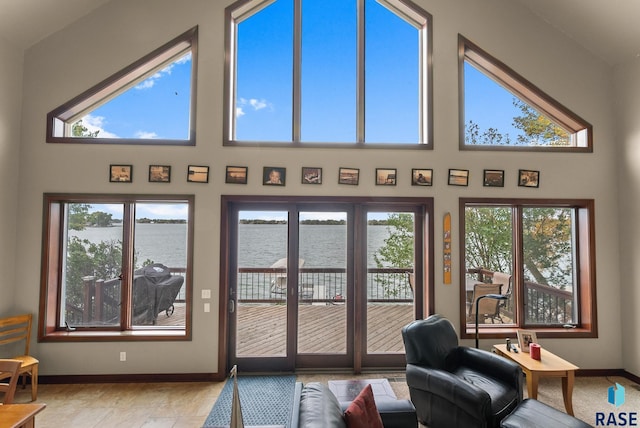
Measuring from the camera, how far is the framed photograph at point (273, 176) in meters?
4.40

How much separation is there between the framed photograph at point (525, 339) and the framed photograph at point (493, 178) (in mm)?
1855

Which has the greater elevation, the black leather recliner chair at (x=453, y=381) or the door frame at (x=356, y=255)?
the door frame at (x=356, y=255)

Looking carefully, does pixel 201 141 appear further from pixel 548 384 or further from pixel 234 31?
pixel 548 384

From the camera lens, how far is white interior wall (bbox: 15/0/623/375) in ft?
13.8

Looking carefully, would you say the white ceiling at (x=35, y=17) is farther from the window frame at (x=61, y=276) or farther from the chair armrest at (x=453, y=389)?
the chair armrest at (x=453, y=389)

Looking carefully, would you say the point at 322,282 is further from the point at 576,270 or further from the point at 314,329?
the point at 576,270

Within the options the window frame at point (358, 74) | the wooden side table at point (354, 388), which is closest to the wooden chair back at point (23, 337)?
the window frame at point (358, 74)

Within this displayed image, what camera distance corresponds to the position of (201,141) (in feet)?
14.4

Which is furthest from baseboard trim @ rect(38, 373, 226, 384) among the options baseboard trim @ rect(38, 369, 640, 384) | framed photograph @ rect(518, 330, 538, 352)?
framed photograph @ rect(518, 330, 538, 352)

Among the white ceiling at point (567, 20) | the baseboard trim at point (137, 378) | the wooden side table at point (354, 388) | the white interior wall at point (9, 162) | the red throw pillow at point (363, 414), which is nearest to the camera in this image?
the red throw pillow at point (363, 414)

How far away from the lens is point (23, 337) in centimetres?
398

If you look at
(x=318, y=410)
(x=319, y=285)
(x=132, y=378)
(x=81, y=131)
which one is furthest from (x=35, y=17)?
(x=318, y=410)

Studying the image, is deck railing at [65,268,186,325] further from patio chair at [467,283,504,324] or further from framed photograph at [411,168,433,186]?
patio chair at [467,283,504,324]

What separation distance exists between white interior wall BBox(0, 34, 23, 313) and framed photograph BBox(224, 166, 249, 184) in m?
2.55
